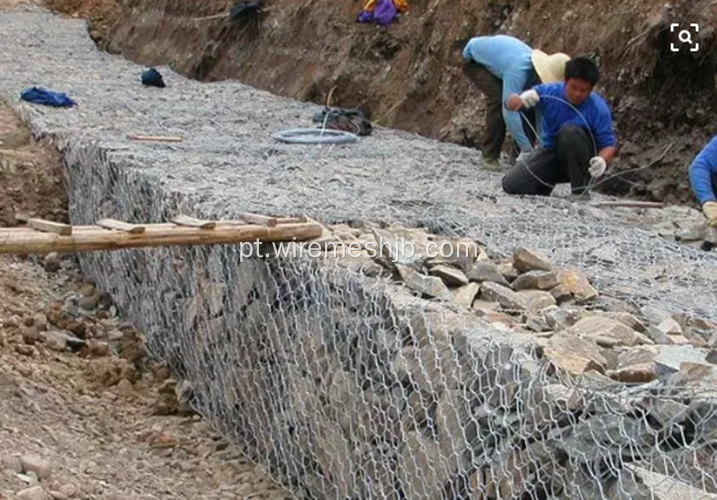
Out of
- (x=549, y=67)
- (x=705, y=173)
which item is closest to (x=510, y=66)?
(x=549, y=67)

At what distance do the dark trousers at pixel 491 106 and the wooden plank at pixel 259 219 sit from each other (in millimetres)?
3327

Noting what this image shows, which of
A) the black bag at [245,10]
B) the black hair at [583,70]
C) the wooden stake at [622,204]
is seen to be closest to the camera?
the black hair at [583,70]

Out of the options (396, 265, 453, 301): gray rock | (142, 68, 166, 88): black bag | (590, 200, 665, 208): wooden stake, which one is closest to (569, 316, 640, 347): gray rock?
(396, 265, 453, 301): gray rock

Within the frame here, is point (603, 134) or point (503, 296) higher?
point (503, 296)

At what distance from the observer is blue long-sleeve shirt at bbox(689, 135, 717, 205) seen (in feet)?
20.4

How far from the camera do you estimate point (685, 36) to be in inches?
327

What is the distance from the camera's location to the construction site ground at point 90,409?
4809mm

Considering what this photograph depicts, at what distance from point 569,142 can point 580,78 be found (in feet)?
1.34

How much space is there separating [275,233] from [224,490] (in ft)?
3.80

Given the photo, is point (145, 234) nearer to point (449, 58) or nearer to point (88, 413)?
point (88, 413)

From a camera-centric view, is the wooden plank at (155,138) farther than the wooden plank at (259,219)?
Yes

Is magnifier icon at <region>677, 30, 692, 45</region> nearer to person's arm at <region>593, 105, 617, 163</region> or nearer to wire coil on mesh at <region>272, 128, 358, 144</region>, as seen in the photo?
person's arm at <region>593, 105, 617, 163</region>

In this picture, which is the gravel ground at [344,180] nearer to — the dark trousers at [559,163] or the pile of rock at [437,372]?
the dark trousers at [559,163]

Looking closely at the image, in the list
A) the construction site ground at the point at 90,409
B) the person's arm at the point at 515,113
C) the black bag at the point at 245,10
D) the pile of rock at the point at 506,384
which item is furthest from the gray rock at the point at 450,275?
the black bag at the point at 245,10
